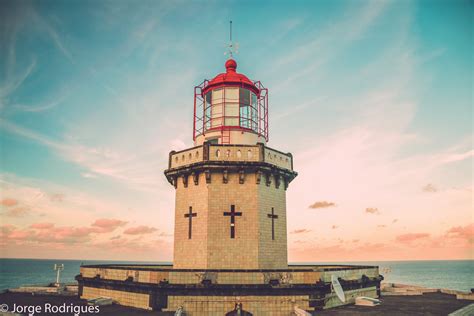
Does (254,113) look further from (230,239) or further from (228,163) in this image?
(230,239)

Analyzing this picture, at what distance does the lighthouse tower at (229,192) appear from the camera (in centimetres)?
1906

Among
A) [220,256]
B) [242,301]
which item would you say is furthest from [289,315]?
[220,256]

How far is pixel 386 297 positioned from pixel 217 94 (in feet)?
50.9

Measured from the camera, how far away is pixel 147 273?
1659 centimetres

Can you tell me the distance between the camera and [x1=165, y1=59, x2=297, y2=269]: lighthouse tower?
19062 millimetres

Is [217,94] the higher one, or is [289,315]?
[217,94]

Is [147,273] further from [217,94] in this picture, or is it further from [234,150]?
[217,94]

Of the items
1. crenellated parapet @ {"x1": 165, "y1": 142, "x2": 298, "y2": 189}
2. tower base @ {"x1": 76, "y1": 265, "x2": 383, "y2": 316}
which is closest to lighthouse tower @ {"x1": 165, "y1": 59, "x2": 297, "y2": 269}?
crenellated parapet @ {"x1": 165, "y1": 142, "x2": 298, "y2": 189}

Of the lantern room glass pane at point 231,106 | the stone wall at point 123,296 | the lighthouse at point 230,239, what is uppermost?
the lantern room glass pane at point 231,106

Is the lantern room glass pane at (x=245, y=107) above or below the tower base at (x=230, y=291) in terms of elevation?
above

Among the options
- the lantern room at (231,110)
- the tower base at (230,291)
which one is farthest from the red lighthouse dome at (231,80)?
the tower base at (230,291)

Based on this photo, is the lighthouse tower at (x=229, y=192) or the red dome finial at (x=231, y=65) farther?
the red dome finial at (x=231, y=65)

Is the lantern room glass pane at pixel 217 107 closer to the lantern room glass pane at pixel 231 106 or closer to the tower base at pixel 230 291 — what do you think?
the lantern room glass pane at pixel 231 106

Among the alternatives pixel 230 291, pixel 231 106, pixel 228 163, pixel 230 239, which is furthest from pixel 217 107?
pixel 230 291
